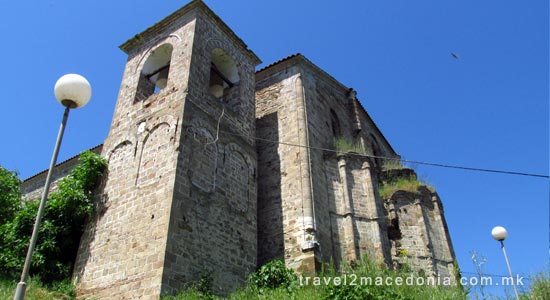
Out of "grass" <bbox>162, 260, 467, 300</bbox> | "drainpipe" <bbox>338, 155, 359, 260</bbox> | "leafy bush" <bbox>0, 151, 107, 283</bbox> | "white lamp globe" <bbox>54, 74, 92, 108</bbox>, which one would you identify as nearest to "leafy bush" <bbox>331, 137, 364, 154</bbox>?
"drainpipe" <bbox>338, 155, 359, 260</bbox>

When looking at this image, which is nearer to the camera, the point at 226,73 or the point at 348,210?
the point at 348,210

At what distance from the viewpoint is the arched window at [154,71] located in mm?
13844

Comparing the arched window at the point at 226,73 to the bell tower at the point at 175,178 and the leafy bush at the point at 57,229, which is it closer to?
the bell tower at the point at 175,178

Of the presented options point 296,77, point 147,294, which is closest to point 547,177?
point 147,294

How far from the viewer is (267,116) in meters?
15.5

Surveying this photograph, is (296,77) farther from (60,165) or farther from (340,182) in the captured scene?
(60,165)

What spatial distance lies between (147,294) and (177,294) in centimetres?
57

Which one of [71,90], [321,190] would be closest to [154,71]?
[321,190]

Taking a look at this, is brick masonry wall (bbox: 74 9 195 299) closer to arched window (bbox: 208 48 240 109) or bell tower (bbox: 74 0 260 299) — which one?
bell tower (bbox: 74 0 260 299)

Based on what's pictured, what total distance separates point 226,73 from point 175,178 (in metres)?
6.21

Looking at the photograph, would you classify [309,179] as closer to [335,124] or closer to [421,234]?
[335,124]

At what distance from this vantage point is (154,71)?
14445mm

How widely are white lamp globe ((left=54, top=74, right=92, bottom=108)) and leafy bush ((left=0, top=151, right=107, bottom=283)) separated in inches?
238

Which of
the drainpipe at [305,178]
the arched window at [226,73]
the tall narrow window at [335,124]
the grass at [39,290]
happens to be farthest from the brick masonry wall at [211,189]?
the tall narrow window at [335,124]
